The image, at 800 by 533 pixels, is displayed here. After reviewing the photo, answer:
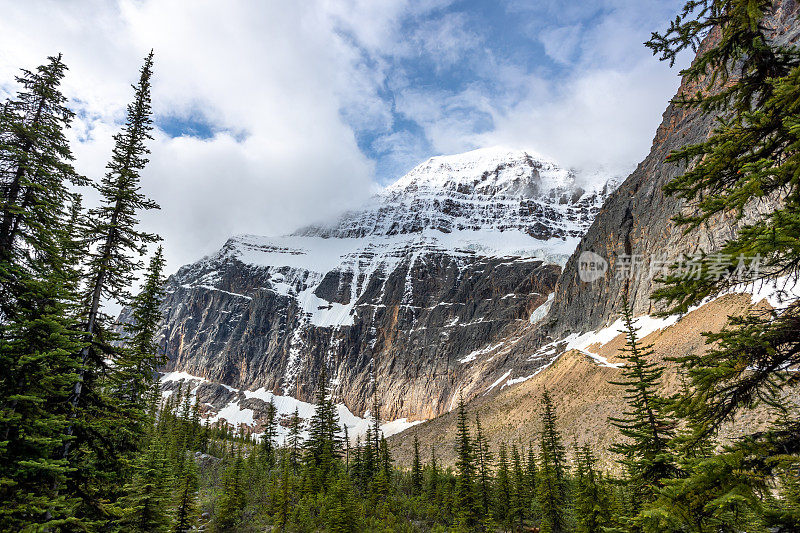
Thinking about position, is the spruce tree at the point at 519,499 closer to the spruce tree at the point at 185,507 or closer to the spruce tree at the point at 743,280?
the spruce tree at the point at 185,507

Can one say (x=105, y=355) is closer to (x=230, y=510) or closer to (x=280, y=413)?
(x=230, y=510)

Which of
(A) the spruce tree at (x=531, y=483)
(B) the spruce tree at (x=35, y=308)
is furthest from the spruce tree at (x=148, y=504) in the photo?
(A) the spruce tree at (x=531, y=483)

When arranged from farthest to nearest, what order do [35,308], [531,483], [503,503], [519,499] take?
1. [531,483]
2. [503,503]
3. [519,499]
4. [35,308]

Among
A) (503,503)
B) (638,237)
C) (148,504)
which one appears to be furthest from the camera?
(638,237)

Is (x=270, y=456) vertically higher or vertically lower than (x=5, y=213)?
lower

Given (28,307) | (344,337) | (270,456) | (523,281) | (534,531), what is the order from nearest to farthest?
(28,307), (534,531), (270,456), (523,281), (344,337)

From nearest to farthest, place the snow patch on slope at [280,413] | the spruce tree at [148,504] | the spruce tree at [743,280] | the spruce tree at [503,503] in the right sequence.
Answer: the spruce tree at [743,280]
the spruce tree at [148,504]
the spruce tree at [503,503]
the snow patch on slope at [280,413]

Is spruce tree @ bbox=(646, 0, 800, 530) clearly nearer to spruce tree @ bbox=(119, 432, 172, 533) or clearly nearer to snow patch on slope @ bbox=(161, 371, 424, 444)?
spruce tree @ bbox=(119, 432, 172, 533)

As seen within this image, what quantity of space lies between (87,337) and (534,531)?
30921mm

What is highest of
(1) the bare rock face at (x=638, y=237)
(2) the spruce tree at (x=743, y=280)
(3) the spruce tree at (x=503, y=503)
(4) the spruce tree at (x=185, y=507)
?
(1) the bare rock face at (x=638, y=237)

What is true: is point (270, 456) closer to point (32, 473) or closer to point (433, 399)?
point (32, 473)

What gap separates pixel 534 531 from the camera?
28.8 meters

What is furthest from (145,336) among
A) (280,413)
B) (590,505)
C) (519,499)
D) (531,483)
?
(280,413)

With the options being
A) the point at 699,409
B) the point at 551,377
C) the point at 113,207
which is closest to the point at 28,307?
the point at 113,207
